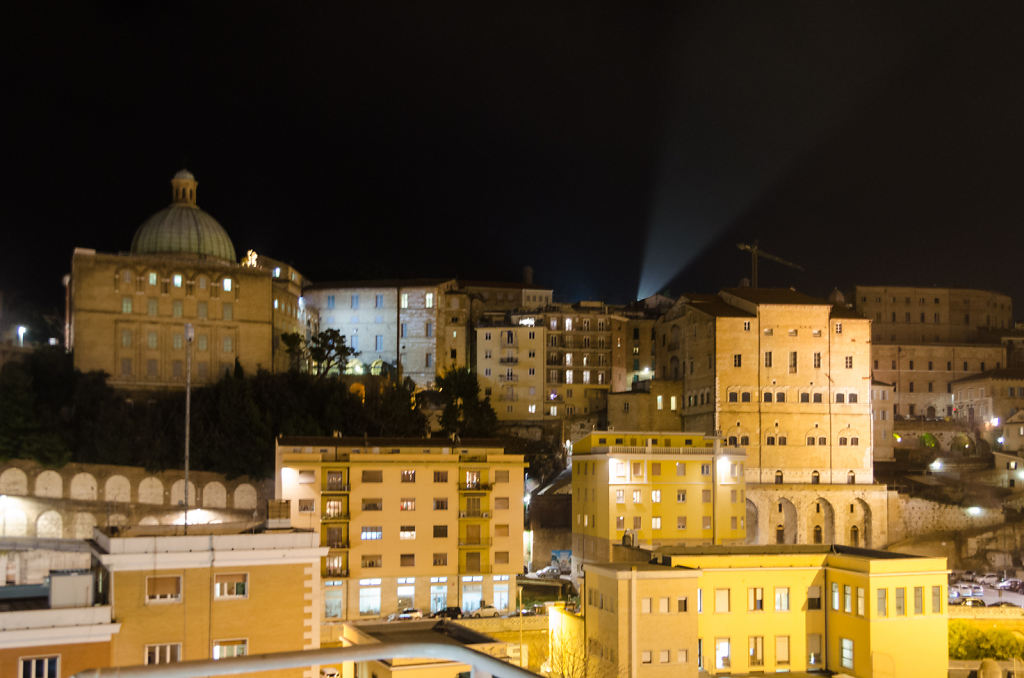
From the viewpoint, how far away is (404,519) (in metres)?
47.5

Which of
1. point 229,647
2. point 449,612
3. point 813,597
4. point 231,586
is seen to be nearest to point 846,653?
point 813,597

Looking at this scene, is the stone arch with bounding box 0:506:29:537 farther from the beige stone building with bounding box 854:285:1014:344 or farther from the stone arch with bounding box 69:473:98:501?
the beige stone building with bounding box 854:285:1014:344

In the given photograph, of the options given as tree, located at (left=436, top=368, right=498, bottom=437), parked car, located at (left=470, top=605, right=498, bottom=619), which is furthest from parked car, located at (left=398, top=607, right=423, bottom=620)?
tree, located at (left=436, top=368, right=498, bottom=437)

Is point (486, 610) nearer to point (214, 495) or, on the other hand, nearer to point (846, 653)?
point (846, 653)

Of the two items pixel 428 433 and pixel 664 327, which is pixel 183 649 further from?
pixel 664 327

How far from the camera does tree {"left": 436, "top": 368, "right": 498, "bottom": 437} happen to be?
230 feet

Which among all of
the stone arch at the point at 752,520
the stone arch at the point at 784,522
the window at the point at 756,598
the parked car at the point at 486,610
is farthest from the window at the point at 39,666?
the stone arch at the point at 784,522

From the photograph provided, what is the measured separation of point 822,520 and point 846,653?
35.3 meters

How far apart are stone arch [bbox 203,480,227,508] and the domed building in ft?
39.4

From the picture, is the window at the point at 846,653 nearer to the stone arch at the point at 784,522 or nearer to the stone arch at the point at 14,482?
the stone arch at the point at 784,522

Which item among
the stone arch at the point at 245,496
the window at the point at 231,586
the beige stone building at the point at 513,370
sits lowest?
the stone arch at the point at 245,496

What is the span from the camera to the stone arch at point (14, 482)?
170 ft

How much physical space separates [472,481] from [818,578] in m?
17.5

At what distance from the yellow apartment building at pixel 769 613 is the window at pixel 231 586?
17.1m
